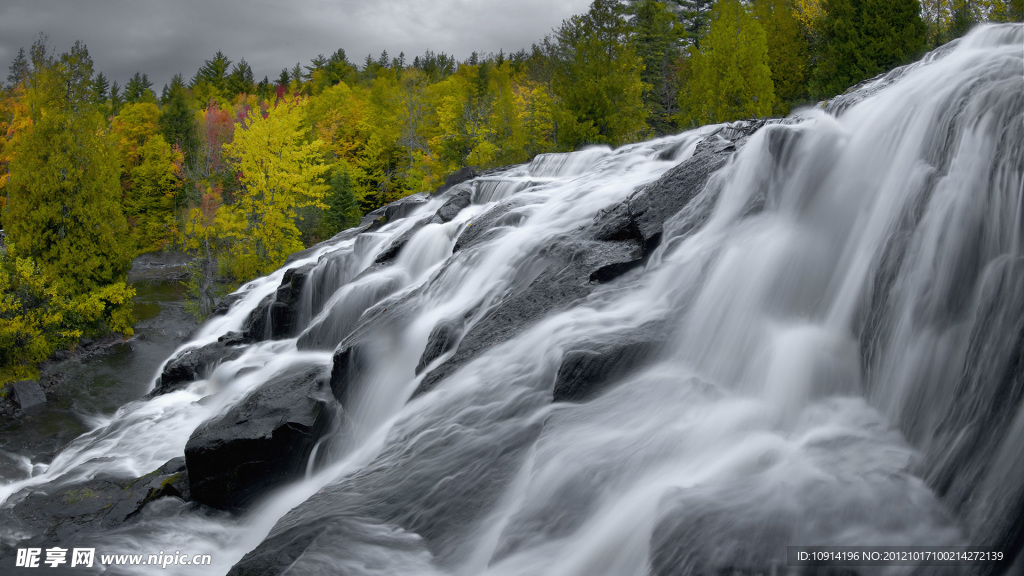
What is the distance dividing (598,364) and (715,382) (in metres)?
1.00

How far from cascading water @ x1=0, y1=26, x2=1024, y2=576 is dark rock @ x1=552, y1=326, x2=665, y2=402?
2cm

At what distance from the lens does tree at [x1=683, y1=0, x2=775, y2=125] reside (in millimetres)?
24109

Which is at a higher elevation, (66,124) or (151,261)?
(66,124)

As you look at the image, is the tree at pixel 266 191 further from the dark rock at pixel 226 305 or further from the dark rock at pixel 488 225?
the dark rock at pixel 488 225

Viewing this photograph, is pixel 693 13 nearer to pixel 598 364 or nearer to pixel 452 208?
pixel 452 208

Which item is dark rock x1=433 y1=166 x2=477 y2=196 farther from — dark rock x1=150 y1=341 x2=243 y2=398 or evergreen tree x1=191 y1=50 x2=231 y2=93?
evergreen tree x1=191 y1=50 x2=231 y2=93

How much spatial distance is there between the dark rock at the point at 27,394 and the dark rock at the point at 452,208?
33.3 feet

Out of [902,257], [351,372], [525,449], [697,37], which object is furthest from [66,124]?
[697,37]

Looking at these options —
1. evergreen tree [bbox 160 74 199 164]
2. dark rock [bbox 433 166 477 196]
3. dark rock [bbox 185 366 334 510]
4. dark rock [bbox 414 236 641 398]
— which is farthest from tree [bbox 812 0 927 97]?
evergreen tree [bbox 160 74 199 164]

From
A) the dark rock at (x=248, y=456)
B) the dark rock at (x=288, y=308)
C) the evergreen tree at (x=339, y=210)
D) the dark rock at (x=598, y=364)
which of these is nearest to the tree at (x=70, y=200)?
the dark rock at (x=288, y=308)

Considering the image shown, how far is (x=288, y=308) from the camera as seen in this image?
43.4 feet

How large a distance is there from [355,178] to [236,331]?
26987 mm

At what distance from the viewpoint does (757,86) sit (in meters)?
24.2

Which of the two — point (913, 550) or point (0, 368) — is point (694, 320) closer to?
point (913, 550)
